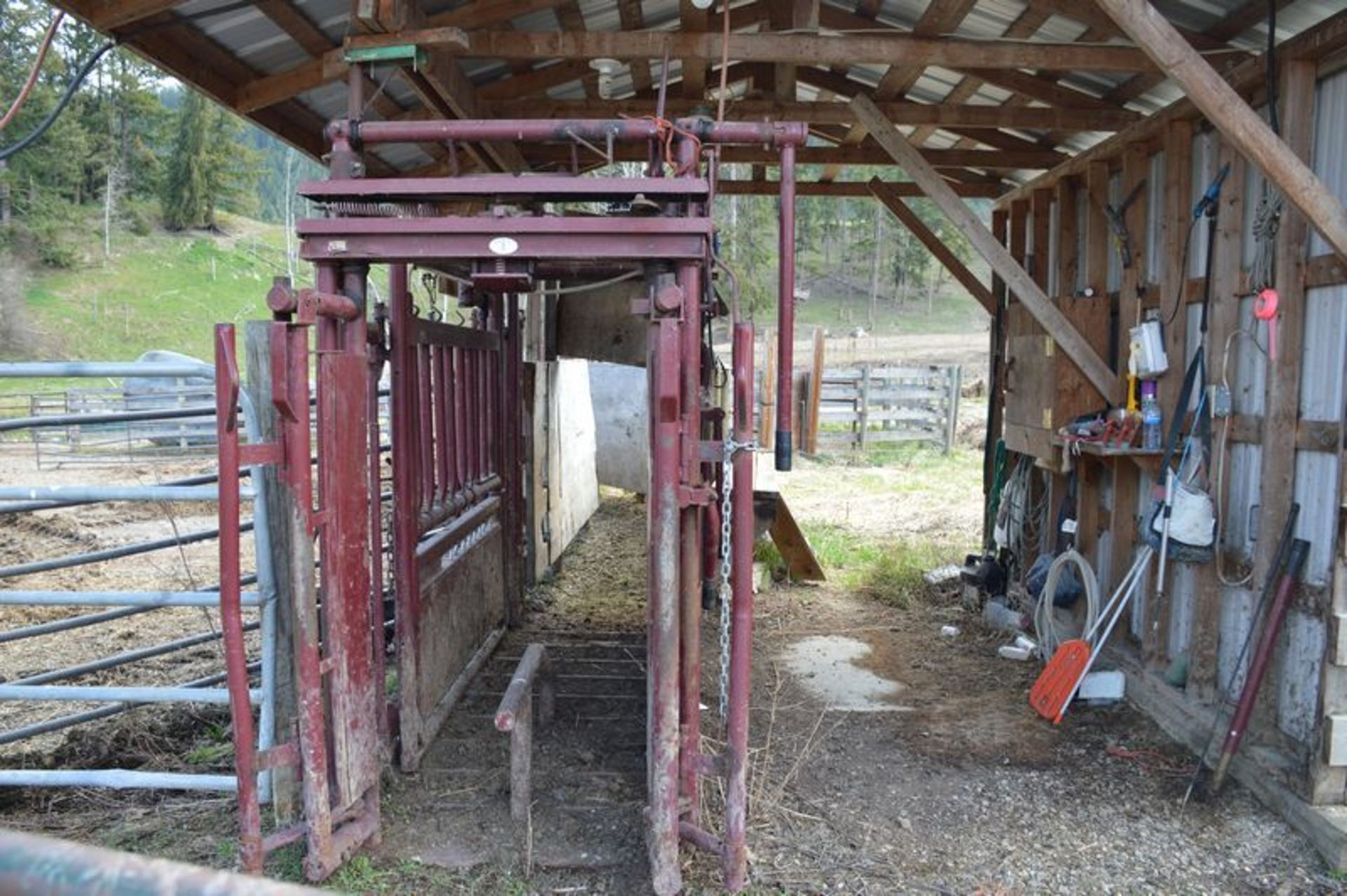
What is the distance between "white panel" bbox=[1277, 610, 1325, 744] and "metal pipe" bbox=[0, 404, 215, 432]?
451 centimetres

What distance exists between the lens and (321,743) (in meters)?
3.47

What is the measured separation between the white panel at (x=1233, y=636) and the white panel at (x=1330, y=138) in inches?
64.2

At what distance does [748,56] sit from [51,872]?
5194 millimetres

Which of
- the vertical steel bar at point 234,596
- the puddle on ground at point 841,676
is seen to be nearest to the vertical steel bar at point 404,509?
the vertical steel bar at point 234,596

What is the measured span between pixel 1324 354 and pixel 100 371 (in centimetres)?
479

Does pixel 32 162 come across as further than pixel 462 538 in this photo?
Yes

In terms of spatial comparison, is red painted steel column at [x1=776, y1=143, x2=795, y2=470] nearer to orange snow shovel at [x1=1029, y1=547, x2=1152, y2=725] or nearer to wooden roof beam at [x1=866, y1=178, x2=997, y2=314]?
orange snow shovel at [x1=1029, y1=547, x2=1152, y2=725]

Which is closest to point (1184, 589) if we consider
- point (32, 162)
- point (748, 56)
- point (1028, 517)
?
point (1028, 517)

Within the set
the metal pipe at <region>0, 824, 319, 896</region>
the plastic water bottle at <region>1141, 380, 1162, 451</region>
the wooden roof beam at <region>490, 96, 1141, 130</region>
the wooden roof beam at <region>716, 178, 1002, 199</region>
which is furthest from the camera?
the wooden roof beam at <region>716, 178, 1002, 199</region>

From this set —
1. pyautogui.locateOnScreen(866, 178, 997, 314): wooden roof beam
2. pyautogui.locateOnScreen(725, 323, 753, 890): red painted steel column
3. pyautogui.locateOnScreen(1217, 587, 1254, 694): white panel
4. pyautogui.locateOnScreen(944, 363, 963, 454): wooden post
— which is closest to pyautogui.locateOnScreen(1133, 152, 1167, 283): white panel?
pyautogui.locateOnScreen(1217, 587, 1254, 694): white panel

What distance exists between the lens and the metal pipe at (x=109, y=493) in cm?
367

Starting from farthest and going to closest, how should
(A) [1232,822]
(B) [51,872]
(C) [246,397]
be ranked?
(A) [1232,822]
(C) [246,397]
(B) [51,872]

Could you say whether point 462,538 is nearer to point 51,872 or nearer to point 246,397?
point 246,397

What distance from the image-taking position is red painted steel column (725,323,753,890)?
11.5 feet
